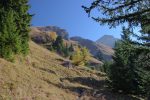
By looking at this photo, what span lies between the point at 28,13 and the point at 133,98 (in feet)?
57.7

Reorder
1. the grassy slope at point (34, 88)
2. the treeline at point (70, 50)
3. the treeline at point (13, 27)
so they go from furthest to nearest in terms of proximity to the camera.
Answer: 1. the treeline at point (70, 50)
2. the treeline at point (13, 27)
3. the grassy slope at point (34, 88)

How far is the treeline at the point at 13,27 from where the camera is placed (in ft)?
125

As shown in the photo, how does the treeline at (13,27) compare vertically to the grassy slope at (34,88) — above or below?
above

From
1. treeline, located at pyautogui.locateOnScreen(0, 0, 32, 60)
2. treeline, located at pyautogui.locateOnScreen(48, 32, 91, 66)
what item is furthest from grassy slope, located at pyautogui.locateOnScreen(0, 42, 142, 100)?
treeline, located at pyautogui.locateOnScreen(48, 32, 91, 66)

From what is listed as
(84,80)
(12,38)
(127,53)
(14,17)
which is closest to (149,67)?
(127,53)

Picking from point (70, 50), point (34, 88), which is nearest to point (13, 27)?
point (34, 88)

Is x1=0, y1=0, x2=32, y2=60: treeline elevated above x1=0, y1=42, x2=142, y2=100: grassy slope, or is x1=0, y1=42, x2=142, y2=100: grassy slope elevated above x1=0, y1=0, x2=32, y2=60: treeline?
x1=0, y1=0, x2=32, y2=60: treeline

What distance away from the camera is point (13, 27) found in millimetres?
39625

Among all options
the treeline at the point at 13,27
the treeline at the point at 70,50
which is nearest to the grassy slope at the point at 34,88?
the treeline at the point at 13,27

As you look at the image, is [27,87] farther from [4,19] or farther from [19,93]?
[4,19]

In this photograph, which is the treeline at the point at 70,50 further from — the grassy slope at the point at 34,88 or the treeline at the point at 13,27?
the grassy slope at the point at 34,88

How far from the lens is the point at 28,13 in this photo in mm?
45781

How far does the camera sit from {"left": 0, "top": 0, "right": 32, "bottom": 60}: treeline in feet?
125

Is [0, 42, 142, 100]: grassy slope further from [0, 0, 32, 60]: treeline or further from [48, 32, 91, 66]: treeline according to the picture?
[48, 32, 91, 66]: treeline
